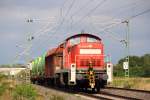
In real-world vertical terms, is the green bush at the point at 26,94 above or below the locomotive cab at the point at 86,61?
below

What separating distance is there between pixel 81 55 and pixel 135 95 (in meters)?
5.27

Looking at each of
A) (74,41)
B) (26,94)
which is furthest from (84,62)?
A: (26,94)

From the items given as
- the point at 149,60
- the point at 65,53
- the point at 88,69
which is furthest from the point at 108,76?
the point at 149,60

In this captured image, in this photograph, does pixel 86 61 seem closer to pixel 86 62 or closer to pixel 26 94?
pixel 86 62

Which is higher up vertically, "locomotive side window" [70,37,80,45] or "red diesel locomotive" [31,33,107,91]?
"locomotive side window" [70,37,80,45]

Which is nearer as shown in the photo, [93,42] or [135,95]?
[135,95]

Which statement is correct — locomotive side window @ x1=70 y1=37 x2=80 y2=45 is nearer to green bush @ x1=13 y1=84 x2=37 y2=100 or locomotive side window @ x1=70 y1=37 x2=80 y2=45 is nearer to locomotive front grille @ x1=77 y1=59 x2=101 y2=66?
locomotive front grille @ x1=77 y1=59 x2=101 y2=66

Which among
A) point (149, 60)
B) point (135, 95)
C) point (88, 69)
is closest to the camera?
point (135, 95)

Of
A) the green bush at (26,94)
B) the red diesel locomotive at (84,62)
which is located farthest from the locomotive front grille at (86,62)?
the green bush at (26,94)

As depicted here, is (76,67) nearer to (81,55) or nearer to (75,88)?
(81,55)

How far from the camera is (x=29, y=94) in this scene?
1054 inches

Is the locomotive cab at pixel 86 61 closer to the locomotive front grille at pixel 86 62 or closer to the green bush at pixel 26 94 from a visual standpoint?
the locomotive front grille at pixel 86 62

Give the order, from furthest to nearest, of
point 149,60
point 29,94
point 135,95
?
point 149,60 → point 135,95 → point 29,94

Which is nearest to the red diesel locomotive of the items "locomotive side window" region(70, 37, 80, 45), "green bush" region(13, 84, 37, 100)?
"locomotive side window" region(70, 37, 80, 45)
